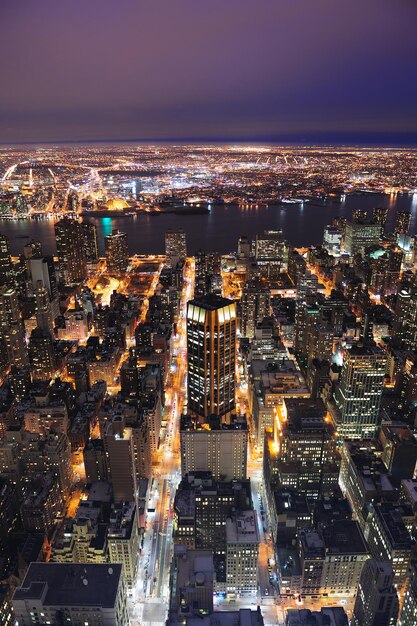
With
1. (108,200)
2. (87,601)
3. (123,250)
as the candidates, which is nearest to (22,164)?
(108,200)

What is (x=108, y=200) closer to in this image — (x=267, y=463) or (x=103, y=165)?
(x=103, y=165)

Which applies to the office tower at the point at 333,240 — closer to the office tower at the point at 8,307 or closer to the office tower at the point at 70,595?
the office tower at the point at 8,307

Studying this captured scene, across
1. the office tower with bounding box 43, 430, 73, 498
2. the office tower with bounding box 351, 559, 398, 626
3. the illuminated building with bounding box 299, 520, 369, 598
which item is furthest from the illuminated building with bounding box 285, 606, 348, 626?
the office tower with bounding box 43, 430, 73, 498

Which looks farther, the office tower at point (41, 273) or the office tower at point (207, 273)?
the office tower at point (207, 273)

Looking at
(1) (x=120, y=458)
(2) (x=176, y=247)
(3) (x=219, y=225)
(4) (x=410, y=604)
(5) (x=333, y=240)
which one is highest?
(3) (x=219, y=225)

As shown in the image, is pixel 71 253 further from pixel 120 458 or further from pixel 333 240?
pixel 120 458

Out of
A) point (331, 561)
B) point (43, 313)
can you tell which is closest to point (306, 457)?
point (331, 561)

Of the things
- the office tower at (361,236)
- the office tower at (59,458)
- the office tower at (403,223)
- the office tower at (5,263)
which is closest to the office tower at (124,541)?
the office tower at (59,458)
